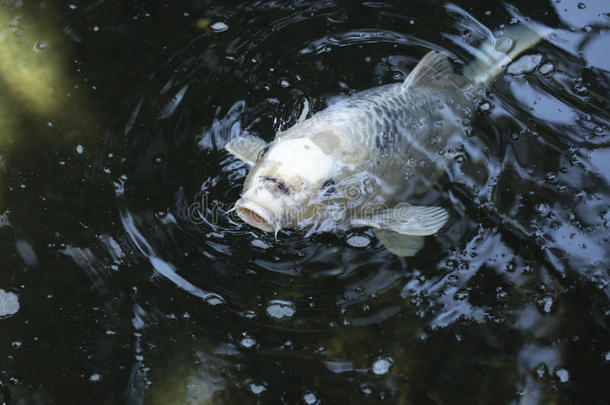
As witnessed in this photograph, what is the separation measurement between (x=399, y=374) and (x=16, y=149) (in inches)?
101

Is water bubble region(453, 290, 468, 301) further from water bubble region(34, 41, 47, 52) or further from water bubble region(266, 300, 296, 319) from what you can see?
water bubble region(34, 41, 47, 52)

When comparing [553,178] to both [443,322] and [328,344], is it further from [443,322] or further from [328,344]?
[328,344]

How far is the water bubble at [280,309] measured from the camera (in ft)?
9.48

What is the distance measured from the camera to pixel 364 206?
10.2 ft

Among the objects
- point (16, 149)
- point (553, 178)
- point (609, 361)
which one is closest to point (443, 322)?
point (609, 361)

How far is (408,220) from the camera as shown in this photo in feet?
10.2

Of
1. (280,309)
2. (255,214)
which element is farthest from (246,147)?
(280,309)

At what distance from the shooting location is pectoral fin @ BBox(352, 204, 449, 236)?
307 centimetres

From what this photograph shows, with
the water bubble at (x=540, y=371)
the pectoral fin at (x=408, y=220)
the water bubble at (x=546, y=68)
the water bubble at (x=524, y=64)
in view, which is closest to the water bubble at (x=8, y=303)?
the pectoral fin at (x=408, y=220)

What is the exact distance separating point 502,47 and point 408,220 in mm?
1622

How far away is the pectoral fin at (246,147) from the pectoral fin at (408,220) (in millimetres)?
688

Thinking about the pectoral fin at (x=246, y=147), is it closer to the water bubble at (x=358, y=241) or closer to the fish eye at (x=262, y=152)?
the fish eye at (x=262, y=152)

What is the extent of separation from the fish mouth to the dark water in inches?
13.8

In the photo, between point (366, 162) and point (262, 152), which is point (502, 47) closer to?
point (366, 162)
